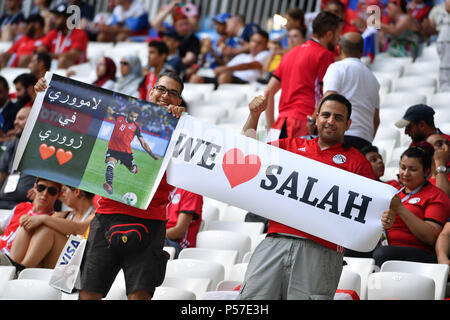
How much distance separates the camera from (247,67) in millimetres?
9977

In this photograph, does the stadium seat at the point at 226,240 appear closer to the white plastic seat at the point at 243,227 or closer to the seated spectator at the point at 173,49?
the white plastic seat at the point at 243,227

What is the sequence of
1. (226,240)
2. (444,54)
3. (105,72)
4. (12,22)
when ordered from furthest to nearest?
1. (12,22)
2. (105,72)
3. (444,54)
4. (226,240)

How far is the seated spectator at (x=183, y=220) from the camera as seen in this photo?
6262mm

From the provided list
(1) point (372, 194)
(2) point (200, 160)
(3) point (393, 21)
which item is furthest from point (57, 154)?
(3) point (393, 21)

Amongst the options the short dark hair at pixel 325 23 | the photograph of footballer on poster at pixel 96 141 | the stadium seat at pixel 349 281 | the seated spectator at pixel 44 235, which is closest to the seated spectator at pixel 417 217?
the stadium seat at pixel 349 281

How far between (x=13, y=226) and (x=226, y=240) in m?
1.56

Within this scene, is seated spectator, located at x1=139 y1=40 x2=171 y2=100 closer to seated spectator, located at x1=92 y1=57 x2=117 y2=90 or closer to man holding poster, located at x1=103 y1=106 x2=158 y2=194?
seated spectator, located at x1=92 y1=57 x2=117 y2=90

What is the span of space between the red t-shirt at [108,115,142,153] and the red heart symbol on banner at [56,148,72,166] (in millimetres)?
216

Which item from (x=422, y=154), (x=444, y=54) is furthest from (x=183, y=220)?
(x=444, y=54)

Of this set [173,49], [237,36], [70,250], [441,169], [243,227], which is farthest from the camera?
[237,36]

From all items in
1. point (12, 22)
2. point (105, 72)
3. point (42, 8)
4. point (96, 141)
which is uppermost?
point (42, 8)

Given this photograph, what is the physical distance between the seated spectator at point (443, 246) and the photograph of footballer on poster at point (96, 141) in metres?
1.98

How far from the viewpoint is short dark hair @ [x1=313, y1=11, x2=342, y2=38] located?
6.09 metres

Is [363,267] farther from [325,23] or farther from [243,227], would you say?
[325,23]
